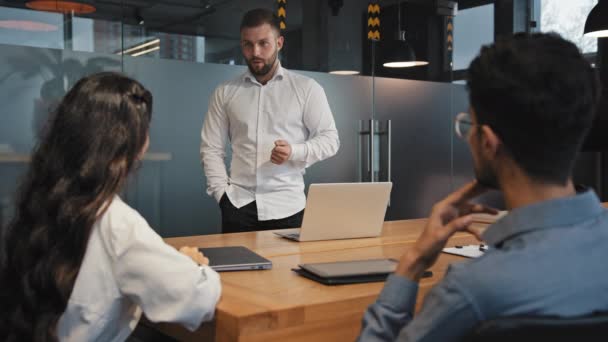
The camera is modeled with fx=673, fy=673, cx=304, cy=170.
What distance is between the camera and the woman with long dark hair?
1401 millimetres

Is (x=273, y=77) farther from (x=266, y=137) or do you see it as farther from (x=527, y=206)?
(x=527, y=206)

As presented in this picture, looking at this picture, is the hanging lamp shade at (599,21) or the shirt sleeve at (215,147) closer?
the shirt sleeve at (215,147)

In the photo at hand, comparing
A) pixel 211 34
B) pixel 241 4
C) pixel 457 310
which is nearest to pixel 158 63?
pixel 211 34

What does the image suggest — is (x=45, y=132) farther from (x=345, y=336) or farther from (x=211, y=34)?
(x=211, y=34)

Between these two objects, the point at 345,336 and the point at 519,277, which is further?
the point at 345,336

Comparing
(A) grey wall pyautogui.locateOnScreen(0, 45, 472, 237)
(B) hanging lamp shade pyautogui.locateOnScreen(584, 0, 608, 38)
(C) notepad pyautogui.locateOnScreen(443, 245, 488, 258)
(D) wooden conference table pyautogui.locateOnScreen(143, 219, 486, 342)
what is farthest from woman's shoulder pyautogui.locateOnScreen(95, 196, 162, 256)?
(B) hanging lamp shade pyautogui.locateOnScreen(584, 0, 608, 38)

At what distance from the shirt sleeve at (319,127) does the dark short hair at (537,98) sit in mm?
2287

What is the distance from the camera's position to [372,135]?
545 centimetres

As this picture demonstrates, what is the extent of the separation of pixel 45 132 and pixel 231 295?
0.58 metres

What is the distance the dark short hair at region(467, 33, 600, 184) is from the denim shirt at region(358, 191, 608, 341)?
8 centimetres

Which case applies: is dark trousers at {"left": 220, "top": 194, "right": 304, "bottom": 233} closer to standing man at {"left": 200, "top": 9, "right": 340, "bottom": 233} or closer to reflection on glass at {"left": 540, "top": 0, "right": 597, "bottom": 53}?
standing man at {"left": 200, "top": 9, "right": 340, "bottom": 233}

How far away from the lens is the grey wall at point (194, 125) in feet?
13.4

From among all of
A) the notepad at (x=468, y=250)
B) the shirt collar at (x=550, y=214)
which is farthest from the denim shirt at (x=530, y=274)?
the notepad at (x=468, y=250)

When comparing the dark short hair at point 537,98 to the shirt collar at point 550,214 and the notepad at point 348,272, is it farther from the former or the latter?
the notepad at point 348,272
